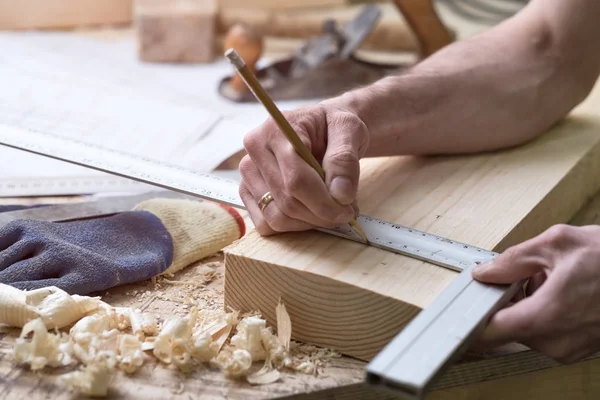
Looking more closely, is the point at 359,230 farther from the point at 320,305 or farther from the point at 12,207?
the point at 12,207

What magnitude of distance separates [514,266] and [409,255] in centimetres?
17

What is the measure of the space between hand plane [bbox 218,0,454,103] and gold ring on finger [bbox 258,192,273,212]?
1.02 meters

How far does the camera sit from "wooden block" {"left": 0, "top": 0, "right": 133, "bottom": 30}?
2594 millimetres

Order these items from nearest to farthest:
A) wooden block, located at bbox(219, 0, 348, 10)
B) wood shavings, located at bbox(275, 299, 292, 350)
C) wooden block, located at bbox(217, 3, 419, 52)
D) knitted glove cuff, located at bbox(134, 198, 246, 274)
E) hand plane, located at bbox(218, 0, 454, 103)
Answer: wood shavings, located at bbox(275, 299, 292, 350)
knitted glove cuff, located at bbox(134, 198, 246, 274)
hand plane, located at bbox(218, 0, 454, 103)
wooden block, located at bbox(217, 3, 419, 52)
wooden block, located at bbox(219, 0, 348, 10)

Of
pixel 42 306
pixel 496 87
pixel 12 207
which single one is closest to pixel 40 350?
pixel 42 306

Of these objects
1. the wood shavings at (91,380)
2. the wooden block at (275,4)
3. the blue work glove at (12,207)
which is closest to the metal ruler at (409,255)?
the blue work glove at (12,207)

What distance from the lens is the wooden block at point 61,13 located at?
2594mm

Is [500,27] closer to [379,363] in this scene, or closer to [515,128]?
[515,128]

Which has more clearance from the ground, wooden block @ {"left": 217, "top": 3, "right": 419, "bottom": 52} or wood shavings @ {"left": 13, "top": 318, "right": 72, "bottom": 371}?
wooden block @ {"left": 217, "top": 3, "right": 419, "bottom": 52}

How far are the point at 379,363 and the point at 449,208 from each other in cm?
50

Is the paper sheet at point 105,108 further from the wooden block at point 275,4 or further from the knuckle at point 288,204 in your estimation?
the knuckle at point 288,204

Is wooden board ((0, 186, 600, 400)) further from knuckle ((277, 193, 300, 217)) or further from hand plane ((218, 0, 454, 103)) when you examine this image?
hand plane ((218, 0, 454, 103))

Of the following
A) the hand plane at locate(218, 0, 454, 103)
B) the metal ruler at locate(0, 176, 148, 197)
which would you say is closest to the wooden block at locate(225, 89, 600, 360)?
the metal ruler at locate(0, 176, 148, 197)

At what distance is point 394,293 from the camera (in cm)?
105
